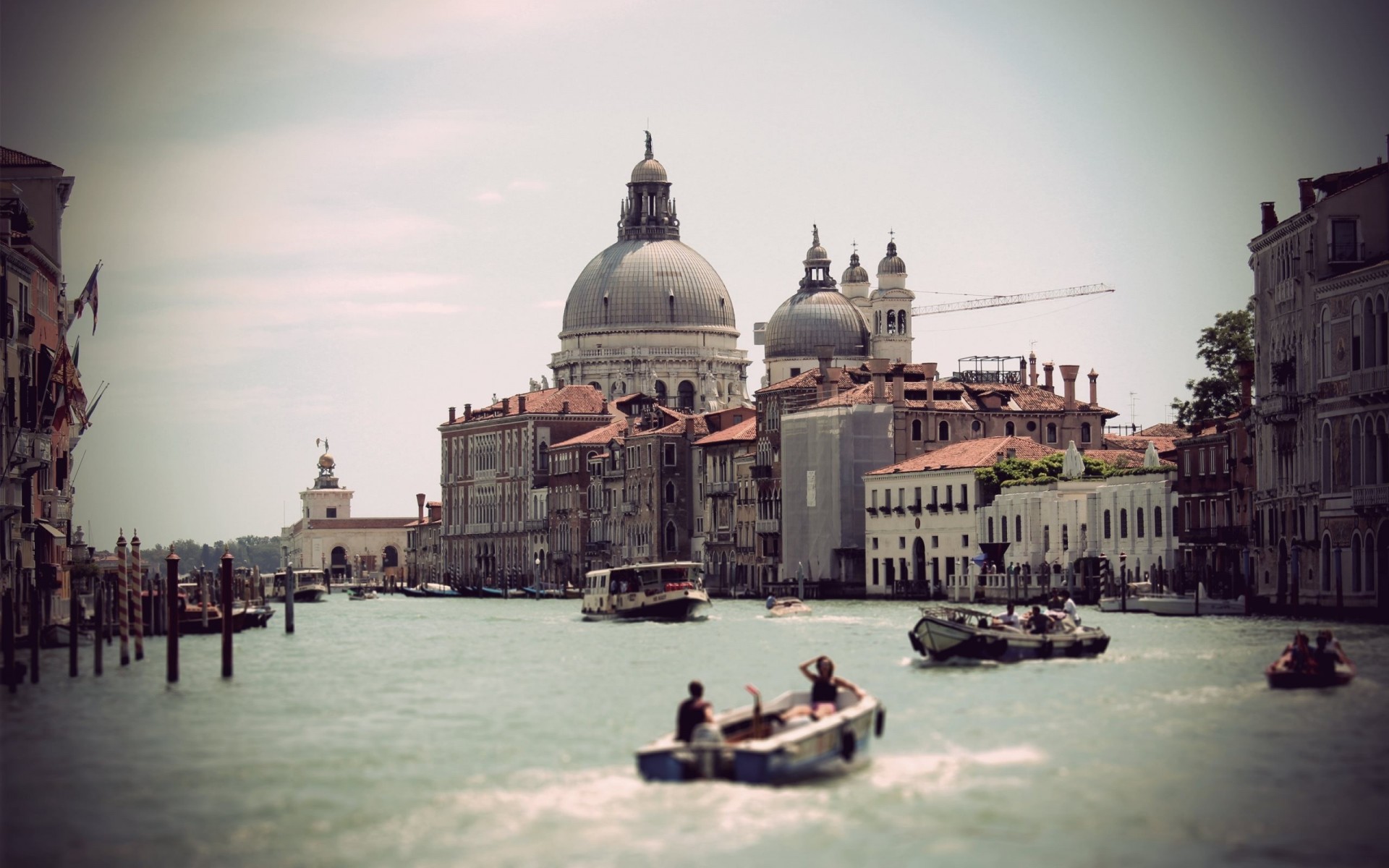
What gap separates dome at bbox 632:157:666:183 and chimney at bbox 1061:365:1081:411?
56.0 meters

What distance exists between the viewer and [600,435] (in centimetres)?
12269

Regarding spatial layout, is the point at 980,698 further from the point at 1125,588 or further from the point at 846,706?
the point at 1125,588

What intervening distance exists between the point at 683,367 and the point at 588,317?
5988 mm

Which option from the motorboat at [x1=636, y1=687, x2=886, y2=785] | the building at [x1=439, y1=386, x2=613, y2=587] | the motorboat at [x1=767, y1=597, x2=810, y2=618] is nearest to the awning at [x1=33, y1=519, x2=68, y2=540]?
the motorboat at [x1=767, y1=597, x2=810, y2=618]

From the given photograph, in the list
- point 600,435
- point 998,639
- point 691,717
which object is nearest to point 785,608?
point 998,639

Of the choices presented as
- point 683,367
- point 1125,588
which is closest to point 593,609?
point 1125,588

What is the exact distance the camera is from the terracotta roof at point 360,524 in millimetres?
180000

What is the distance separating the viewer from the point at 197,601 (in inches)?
3071

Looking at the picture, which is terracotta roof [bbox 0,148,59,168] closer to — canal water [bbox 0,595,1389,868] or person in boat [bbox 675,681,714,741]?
canal water [bbox 0,595,1389,868]

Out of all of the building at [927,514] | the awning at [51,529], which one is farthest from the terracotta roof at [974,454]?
the awning at [51,529]

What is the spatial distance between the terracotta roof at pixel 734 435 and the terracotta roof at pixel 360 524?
231 ft

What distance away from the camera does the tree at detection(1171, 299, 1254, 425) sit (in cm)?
8150

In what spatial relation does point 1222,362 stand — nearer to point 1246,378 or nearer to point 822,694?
point 1246,378

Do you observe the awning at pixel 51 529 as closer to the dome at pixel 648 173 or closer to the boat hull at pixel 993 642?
the boat hull at pixel 993 642
